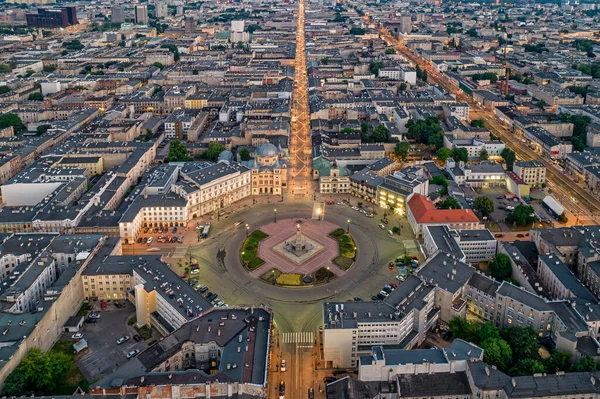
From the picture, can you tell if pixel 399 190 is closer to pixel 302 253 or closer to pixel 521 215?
pixel 521 215

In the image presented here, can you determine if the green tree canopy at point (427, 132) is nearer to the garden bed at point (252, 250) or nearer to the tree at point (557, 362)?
the garden bed at point (252, 250)

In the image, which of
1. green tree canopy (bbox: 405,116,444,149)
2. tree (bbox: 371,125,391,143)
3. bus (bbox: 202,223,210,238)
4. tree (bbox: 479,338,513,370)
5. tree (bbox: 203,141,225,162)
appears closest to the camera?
tree (bbox: 479,338,513,370)

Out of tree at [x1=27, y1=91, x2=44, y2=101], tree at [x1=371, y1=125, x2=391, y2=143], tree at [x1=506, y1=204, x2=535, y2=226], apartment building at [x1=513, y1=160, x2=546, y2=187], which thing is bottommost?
tree at [x1=506, y1=204, x2=535, y2=226]

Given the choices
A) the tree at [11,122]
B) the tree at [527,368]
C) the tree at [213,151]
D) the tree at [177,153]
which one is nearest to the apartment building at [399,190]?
the tree at [213,151]

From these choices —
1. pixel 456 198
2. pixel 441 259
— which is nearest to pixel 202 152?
pixel 456 198

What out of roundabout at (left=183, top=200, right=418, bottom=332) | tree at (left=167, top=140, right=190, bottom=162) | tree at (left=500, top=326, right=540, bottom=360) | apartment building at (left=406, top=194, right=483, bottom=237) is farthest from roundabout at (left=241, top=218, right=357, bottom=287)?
tree at (left=167, top=140, right=190, bottom=162)

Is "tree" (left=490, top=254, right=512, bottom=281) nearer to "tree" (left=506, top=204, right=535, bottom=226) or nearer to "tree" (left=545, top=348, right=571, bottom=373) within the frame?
"tree" (left=506, top=204, right=535, bottom=226)
